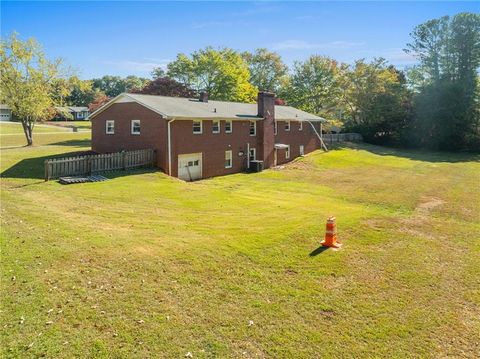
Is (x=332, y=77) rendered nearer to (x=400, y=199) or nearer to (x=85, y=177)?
(x=400, y=199)

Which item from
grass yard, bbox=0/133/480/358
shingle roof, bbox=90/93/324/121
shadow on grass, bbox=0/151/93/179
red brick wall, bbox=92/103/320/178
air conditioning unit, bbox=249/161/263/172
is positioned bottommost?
grass yard, bbox=0/133/480/358

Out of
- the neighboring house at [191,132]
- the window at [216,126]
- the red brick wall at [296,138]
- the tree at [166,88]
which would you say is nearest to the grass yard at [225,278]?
the neighboring house at [191,132]

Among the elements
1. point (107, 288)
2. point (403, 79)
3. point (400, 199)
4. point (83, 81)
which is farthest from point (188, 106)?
point (403, 79)

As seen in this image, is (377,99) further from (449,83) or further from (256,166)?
(256,166)

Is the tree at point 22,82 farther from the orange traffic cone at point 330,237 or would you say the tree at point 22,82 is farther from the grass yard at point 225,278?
the orange traffic cone at point 330,237

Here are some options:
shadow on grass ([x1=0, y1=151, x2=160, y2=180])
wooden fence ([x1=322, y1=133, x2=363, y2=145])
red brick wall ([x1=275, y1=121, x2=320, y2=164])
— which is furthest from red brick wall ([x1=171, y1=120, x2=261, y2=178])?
wooden fence ([x1=322, y1=133, x2=363, y2=145])

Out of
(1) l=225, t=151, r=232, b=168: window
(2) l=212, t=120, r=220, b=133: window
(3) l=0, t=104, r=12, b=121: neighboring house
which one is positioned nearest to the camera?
(2) l=212, t=120, r=220, b=133: window

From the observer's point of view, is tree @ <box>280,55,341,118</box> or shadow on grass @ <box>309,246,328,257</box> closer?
shadow on grass @ <box>309,246,328,257</box>

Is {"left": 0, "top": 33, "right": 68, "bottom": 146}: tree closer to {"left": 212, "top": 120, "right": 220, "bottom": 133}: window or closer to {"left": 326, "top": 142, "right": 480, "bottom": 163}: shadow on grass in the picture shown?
{"left": 212, "top": 120, "right": 220, "bottom": 133}: window

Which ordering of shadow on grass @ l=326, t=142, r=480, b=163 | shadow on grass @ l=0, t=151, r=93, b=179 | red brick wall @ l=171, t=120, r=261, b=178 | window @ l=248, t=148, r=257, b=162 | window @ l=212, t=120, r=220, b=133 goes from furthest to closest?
1. shadow on grass @ l=326, t=142, r=480, b=163
2. window @ l=248, t=148, r=257, b=162
3. window @ l=212, t=120, r=220, b=133
4. red brick wall @ l=171, t=120, r=261, b=178
5. shadow on grass @ l=0, t=151, r=93, b=179
